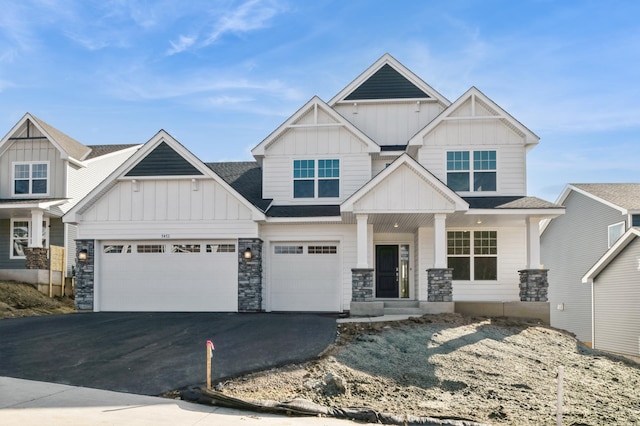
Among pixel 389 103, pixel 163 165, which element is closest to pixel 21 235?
pixel 163 165

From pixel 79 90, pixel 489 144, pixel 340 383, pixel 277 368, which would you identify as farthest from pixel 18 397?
pixel 489 144

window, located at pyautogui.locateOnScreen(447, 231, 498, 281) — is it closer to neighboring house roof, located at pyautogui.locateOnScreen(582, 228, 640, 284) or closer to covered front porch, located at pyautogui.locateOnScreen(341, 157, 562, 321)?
covered front porch, located at pyautogui.locateOnScreen(341, 157, 562, 321)

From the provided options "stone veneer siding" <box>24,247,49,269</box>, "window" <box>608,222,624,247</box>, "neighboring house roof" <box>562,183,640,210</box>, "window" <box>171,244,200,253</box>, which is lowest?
"stone veneer siding" <box>24,247,49,269</box>

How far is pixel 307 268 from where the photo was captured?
18.1m

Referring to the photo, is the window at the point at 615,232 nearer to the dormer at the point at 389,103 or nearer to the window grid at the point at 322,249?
the dormer at the point at 389,103

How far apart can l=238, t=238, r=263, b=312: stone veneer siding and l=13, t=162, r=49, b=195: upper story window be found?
11.5 metres

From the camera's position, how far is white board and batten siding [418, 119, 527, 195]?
1819 cm

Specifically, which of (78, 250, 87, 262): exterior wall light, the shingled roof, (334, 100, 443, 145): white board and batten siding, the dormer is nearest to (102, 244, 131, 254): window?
(78, 250, 87, 262): exterior wall light

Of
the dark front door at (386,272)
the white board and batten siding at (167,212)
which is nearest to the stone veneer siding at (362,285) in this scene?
the dark front door at (386,272)

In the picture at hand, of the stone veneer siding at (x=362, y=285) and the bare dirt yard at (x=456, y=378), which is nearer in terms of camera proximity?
the bare dirt yard at (x=456, y=378)

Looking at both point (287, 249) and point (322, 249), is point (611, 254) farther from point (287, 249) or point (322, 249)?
point (287, 249)

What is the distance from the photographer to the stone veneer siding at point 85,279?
702 inches

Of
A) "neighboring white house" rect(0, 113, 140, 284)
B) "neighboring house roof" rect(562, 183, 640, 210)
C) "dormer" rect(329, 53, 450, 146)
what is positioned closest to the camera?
"dormer" rect(329, 53, 450, 146)

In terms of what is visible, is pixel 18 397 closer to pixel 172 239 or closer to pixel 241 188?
pixel 172 239
